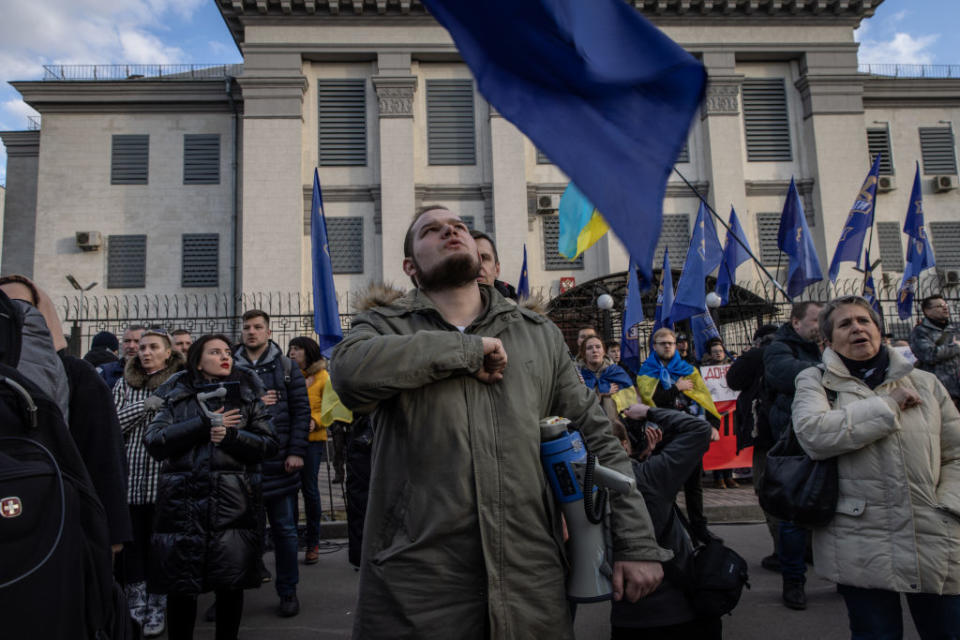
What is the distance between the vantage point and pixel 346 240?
21.6 metres

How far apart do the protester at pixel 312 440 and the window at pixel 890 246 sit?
69.6 feet

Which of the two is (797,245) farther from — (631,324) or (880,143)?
(880,143)

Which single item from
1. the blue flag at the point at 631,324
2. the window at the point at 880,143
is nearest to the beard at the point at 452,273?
the blue flag at the point at 631,324

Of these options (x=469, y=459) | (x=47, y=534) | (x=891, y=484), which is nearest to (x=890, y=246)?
(x=891, y=484)

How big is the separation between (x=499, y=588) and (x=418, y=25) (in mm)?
22568

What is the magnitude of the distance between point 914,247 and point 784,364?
10355 millimetres

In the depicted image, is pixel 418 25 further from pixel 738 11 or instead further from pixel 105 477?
pixel 105 477

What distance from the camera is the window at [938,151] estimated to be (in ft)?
78.0

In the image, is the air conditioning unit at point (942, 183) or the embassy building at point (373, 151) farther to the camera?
the air conditioning unit at point (942, 183)

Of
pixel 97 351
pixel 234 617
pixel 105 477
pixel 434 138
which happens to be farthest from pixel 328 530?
pixel 434 138

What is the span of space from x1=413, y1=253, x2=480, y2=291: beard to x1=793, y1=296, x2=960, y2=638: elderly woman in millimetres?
2064

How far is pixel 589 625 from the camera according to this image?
496 centimetres

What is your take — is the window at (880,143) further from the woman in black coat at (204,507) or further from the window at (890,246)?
the woman in black coat at (204,507)

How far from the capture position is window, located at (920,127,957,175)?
23.8m
